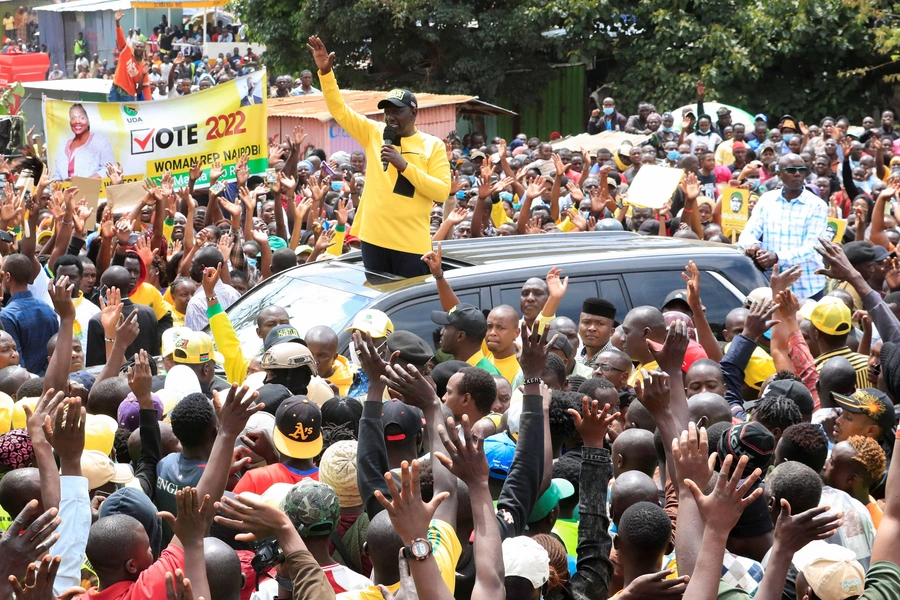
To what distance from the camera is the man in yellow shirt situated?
301 inches

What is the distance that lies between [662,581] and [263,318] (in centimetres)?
420

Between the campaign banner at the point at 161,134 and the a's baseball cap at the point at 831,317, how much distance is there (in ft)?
25.3

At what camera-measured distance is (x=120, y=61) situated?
15.6 m

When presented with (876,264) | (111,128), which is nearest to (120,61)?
(111,128)

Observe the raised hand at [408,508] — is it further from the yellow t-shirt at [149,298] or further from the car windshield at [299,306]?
the yellow t-shirt at [149,298]

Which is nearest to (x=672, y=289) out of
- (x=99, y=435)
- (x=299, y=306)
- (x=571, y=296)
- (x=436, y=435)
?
(x=571, y=296)

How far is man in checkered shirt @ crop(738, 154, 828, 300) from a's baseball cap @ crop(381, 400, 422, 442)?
14.2 ft

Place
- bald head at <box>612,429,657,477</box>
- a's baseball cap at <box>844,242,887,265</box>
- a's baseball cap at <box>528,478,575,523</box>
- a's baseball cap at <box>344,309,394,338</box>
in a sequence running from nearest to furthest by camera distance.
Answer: a's baseball cap at <box>528,478,575,523</box>
bald head at <box>612,429,657,477</box>
a's baseball cap at <box>344,309,394,338</box>
a's baseball cap at <box>844,242,887,265</box>

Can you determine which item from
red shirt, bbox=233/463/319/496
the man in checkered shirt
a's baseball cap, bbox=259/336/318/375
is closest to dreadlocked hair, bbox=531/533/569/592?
red shirt, bbox=233/463/319/496

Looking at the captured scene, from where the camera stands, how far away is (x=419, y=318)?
700 cm

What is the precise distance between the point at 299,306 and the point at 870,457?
398 cm

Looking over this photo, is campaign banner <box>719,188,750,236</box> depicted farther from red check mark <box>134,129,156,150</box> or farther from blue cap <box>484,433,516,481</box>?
blue cap <box>484,433,516,481</box>

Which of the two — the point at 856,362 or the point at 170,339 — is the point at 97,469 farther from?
the point at 856,362

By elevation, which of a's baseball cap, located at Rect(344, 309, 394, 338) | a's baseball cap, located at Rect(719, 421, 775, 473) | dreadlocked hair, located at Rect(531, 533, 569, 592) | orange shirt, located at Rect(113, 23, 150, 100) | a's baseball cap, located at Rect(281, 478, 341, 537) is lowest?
dreadlocked hair, located at Rect(531, 533, 569, 592)
